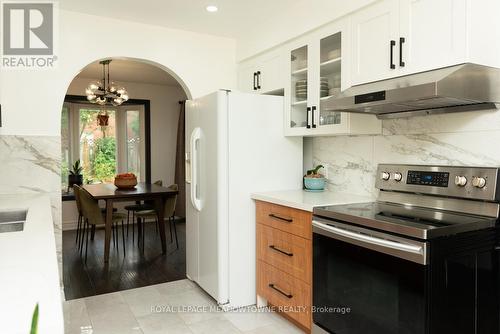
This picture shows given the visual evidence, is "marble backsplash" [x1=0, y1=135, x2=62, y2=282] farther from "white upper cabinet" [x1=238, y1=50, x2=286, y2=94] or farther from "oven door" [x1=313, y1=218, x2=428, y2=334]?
"oven door" [x1=313, y1=218, x2=428, y2=334]

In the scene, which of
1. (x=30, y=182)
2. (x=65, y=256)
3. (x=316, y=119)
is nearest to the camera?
(x=316, y=119)

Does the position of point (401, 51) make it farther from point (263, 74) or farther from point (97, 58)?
point (97, 58)

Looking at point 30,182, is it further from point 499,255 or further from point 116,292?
point 499,255

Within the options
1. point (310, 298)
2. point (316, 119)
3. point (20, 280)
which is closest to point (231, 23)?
point (316, 119)

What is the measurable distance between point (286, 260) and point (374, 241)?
2.91 feet

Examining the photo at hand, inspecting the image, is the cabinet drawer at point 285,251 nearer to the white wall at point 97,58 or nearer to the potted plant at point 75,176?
the white wall at point 97,58

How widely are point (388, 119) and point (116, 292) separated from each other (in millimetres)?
2595

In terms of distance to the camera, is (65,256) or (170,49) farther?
(65,256)

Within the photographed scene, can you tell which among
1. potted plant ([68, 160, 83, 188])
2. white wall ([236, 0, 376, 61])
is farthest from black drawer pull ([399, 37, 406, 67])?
potted plant ([68, 160, 83, 188])

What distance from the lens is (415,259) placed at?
5.53 feet

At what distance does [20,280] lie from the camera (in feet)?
3.27

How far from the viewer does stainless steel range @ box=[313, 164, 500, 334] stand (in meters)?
1.69

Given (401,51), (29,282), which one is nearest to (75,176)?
(401,51)

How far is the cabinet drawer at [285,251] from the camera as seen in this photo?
2451 mm
